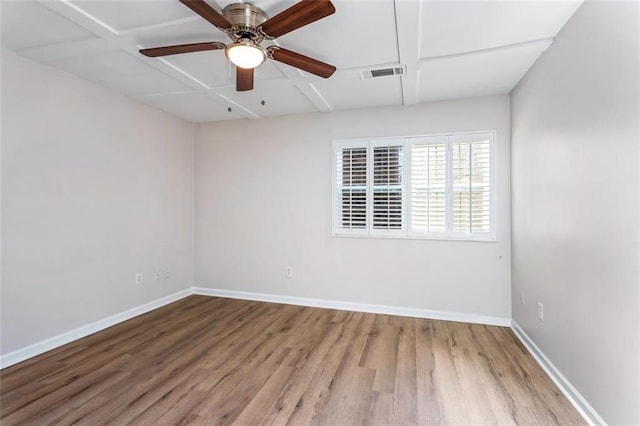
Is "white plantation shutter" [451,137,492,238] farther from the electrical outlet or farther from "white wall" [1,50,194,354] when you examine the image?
"white wall" [1,50,194,354]

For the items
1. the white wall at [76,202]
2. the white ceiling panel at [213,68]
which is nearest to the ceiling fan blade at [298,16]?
the white ceiling panel at [213,68]

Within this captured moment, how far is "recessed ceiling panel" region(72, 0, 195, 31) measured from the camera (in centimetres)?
196

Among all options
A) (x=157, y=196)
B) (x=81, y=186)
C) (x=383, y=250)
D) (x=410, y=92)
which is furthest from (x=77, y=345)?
A: (x=410, y=92)

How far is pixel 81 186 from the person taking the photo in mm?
3127

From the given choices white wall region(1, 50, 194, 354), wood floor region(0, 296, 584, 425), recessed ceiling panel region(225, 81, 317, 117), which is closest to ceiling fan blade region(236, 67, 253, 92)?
recessed ceiling panel region(225, 81, 317, 117)

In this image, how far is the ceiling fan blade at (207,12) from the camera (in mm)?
1625

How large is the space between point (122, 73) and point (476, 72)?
3405mm

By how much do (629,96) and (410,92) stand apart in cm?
206

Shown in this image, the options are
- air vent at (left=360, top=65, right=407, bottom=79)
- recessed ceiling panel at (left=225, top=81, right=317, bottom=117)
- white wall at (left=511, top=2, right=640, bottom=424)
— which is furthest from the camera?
recessed ceiling panel at (left=225, top=81, right=317, bottom=117)

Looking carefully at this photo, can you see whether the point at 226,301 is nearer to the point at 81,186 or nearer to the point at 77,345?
the point at 77,345

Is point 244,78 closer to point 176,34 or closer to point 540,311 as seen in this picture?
point 176,34

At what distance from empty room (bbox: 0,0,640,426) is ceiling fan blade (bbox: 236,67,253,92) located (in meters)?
0.01

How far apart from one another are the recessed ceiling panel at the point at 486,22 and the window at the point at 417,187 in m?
1.35

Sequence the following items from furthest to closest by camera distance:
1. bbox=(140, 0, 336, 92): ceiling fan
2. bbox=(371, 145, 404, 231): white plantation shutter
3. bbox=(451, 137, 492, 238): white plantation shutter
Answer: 1. bbox=(371, 145, 404, 231): white plantation shutter
2. bbox=(451, 137, 492, 238): white plantation shutter
3. bbox=(140, 0, 336, 92): ceiling fan
